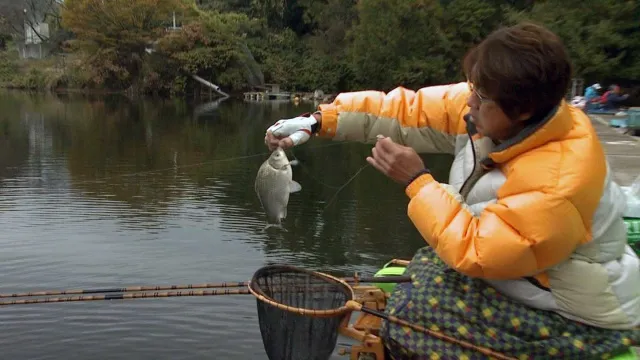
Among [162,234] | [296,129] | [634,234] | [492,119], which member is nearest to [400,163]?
[492,119]

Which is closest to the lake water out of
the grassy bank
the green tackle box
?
Answer: the green tackle box

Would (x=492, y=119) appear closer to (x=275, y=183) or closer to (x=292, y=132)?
(x=292, y=132)

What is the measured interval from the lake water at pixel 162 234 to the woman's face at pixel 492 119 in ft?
11.9

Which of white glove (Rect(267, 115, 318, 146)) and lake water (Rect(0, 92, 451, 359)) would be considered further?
lake water (Rect(0, 92, 451, 359))

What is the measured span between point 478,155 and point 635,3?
3141 cm

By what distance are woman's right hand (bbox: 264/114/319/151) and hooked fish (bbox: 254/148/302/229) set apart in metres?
0.43

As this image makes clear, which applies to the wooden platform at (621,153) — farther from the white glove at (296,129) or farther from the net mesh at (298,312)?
the net mesh at (298,312)

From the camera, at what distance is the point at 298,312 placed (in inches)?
92.6

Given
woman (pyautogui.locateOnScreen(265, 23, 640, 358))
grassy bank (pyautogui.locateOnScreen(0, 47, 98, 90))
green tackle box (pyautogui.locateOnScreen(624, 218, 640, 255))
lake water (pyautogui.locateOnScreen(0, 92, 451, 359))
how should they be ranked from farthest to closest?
grassy bank (pyautogui.locateOnScreen(0, 47, 98, 90)) < lake water (pyautogui.locateOnScreen(0, 92, 451, 359)) < green tackle box (pyautogui.locateOnScreen(624, 218, 640, 255)) < woman (pyautogui.locateOnScreen(265, 23, 640, 358))

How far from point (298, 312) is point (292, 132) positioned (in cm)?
97

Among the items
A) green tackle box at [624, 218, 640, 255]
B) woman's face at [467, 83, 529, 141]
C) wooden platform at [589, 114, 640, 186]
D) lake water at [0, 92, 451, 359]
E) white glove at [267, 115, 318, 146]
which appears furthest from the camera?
wooden platform at [589, 114, 640, 186]

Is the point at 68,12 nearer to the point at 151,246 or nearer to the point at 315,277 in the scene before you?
the point at 151,246

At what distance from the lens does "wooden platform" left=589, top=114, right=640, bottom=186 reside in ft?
27.2

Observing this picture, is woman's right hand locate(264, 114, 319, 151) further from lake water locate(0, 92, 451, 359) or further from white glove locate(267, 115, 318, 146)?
lake water locate(0, 92, 451, 359)
